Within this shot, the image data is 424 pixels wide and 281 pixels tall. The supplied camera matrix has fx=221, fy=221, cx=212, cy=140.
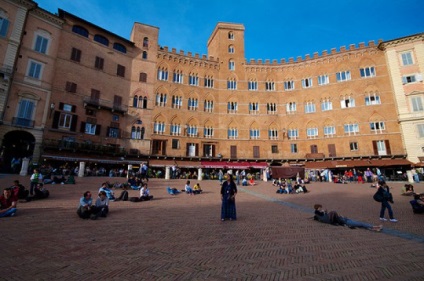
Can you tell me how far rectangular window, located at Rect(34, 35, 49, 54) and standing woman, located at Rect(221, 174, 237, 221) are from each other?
3276 centimetres

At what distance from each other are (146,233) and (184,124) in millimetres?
31434

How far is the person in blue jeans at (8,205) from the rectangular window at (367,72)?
45477 millimetres

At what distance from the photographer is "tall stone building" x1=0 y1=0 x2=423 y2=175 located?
27391 millimetres

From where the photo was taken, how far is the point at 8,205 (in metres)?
8.29

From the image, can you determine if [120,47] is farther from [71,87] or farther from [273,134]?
[273,134]

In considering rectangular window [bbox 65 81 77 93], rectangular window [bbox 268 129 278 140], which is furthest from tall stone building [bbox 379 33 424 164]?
rectangular window [bbox 65 81 77 93]

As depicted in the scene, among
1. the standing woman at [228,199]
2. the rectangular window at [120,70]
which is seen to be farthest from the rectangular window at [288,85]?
the standing woman at [228,199]

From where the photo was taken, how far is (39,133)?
27062mm

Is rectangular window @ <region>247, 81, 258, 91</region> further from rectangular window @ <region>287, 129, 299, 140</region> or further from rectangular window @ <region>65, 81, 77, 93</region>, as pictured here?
rectangular window @ <region>65, 81, 77, 93</region>

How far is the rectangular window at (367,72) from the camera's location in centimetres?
3666

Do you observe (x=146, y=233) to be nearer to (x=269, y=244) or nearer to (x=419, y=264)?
(x=269, y=244)

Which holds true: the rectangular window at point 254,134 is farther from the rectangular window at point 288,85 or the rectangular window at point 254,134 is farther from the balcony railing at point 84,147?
the balcony railing at point 84,147

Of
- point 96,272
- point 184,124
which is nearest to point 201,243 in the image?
point 96,272

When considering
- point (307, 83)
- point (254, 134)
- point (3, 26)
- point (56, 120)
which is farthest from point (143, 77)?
point (307, 83)
